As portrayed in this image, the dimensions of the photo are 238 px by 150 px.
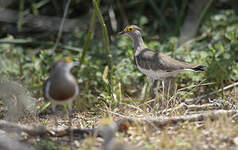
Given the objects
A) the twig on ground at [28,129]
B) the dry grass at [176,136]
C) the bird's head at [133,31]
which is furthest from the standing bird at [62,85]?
the bird's head at [133,31]

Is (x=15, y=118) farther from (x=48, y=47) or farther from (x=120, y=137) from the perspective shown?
(x=48, y=47)

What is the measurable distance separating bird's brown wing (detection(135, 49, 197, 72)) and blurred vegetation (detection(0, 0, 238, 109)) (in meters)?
0.40

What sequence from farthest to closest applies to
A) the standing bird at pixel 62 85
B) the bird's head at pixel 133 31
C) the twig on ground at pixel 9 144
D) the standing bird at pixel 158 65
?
the bird's head at pixel 133 31 → the standing bird at pixel 158 65 → the standing bird at pixel 62 85 → the twig on ground at pixel 9 144

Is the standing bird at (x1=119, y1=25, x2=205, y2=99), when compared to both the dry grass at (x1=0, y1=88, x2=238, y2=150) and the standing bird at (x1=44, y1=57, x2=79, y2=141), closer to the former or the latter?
the dry grass at (x1=0, y1=88, x2=238, y2=150)

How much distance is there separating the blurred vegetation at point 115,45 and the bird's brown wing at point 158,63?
0.40 m

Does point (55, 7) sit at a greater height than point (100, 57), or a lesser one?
greater

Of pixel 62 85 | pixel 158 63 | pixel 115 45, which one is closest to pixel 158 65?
A: pixel 158 63

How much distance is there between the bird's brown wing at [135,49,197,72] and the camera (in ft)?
17.0

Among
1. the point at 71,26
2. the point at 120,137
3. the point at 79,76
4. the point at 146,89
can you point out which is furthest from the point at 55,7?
the point at 120,137

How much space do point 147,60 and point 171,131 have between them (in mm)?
1734

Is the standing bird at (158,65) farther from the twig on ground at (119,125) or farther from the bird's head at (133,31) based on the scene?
the twig on ground at (119,125)

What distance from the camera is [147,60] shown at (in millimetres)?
5418

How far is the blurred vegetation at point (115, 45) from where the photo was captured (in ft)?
19.2

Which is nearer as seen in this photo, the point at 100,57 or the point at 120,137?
the point at 120,137
